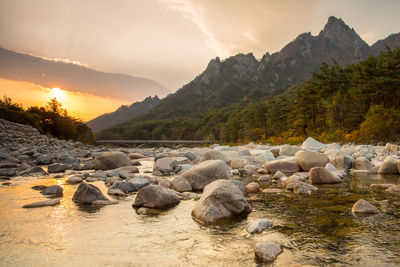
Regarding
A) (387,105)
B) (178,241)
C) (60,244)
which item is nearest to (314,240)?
(178,241)

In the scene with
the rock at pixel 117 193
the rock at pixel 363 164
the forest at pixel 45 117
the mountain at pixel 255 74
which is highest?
the mountain at pixel 255 74

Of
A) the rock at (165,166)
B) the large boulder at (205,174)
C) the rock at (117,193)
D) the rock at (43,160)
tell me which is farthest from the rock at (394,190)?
the rock at (43,160)

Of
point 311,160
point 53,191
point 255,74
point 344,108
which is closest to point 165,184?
point 53,191

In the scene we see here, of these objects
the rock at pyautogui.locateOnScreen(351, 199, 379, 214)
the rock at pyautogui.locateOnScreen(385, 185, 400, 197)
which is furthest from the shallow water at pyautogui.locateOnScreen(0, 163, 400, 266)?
the rock at pyautogui.locateOnScreen(385, 185, 400, 197)

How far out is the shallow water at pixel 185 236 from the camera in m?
3.20

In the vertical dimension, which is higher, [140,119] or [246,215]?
[140,119]

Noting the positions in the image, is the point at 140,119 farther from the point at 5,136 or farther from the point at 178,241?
the point at 178,241

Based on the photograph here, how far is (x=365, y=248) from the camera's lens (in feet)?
11.2

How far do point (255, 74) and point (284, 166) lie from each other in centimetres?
17612

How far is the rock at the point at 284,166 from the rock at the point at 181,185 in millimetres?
5244

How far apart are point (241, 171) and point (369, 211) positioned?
667cm

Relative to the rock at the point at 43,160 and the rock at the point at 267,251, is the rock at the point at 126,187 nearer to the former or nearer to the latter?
the rock at the point at 267,251

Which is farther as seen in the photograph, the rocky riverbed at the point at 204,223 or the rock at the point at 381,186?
the rock at the point at 381,186

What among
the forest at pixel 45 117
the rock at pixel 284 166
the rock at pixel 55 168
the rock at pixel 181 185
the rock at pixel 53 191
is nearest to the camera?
the rock at pixel 53 191
